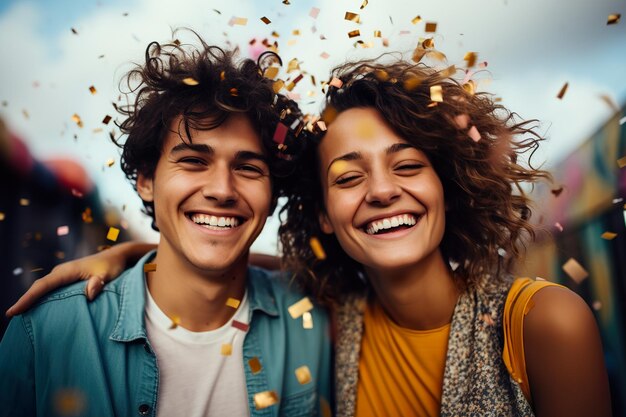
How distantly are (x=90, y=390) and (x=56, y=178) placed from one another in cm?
463

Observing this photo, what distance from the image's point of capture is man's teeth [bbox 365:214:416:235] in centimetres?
214

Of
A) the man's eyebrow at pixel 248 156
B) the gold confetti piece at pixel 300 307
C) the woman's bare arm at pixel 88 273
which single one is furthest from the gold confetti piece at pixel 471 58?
the woman's bare arm at pixel 88 273

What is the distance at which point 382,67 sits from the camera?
2605mm

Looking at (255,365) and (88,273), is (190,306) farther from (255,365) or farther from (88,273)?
(88,273)

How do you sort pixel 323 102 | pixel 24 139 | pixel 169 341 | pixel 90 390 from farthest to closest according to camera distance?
pixel 24 139 < pixel 323 102 < pixel 169 341 < pixel 90 390

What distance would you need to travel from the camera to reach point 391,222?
2.14 metres

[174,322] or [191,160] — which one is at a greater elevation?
[191,160]

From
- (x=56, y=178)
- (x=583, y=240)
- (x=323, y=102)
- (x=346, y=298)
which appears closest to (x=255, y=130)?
(x=323, y=102)

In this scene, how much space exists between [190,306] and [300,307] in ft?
2.39

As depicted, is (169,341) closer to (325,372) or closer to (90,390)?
(90,390)

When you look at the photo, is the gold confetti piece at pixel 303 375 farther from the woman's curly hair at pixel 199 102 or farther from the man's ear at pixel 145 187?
the man's ear at pixel 145 187

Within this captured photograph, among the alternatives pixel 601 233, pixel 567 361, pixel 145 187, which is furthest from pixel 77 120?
pixel 601 233

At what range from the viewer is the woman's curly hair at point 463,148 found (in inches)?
92.6

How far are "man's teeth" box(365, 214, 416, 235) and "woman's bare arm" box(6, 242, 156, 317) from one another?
1.58 metres
